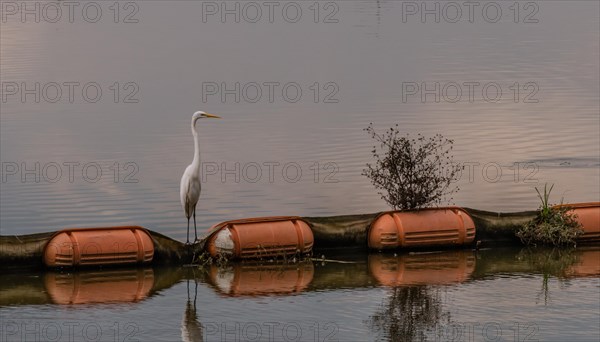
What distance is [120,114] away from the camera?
132ft

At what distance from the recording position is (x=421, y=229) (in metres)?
20.7

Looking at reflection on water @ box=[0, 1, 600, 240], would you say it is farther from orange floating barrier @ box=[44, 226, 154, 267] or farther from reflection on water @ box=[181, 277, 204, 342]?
reflection on water @ box=[181, 277, 204, 342]

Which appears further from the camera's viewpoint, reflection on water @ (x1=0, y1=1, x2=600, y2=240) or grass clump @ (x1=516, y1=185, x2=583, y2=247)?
reflection on water @ (x1=0, y1=1, x2=600, y2=240)

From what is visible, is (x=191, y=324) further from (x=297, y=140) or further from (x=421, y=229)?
(x=297, y=140)

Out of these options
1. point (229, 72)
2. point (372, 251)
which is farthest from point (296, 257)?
point (229, 72)

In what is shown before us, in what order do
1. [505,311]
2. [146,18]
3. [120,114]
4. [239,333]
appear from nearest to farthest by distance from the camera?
[239,333] → [505,311] → [120,114] → [146,18]

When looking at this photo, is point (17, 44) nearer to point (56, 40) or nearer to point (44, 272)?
point (56, 40)

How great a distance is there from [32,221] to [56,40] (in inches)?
1400

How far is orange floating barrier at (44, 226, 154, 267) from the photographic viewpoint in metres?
19.0

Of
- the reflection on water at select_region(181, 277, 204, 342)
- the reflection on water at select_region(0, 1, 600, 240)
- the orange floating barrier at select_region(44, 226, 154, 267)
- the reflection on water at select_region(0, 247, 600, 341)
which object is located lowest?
the reflection on water at select_region(181, 277, 204, 342)

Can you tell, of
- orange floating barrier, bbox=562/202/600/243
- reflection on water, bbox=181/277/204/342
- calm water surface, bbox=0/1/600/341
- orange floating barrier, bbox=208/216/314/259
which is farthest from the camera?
orange floating barrier, bbox=562/202/600/243

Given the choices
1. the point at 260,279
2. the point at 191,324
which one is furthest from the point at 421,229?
the point at 191,324

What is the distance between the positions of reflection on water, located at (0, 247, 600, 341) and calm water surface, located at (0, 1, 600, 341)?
57mm

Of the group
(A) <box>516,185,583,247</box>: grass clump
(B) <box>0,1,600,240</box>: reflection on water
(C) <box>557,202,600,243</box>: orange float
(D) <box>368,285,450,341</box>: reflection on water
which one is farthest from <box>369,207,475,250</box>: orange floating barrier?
(B) <box>0,1,600,240</box>: reflection on water
